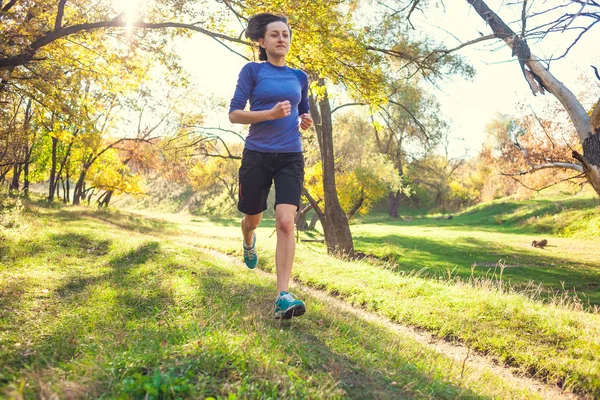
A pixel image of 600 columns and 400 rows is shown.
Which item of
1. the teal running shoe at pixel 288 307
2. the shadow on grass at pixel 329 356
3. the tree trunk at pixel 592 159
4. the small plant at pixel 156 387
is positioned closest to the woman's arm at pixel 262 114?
the teal running shoe at pixel 288 307

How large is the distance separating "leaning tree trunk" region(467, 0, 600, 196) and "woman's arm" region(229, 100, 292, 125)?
528 centimetres

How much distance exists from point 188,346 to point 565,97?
27.2 feet

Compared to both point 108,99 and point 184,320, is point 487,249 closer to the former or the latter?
point 184,320

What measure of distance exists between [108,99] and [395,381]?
25069 mm

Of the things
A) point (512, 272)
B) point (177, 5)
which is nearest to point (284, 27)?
point (177, 5)

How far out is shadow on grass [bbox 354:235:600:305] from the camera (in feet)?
37.7

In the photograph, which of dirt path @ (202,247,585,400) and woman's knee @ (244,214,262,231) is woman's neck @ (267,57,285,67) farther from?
dirt path @ (202,247,585,400)

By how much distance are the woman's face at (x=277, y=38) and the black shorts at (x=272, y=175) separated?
0.96 metres

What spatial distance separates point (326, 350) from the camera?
2.95 m

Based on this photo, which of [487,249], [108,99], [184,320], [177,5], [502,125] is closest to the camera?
[184,320]

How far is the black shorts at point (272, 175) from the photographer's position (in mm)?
3707

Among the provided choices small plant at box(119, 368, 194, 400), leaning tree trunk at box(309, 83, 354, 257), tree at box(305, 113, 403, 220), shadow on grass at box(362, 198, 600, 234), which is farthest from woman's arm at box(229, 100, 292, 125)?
shadow on grass at box(362, 198, 600, 234)

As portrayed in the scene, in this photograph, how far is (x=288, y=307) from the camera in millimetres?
3266

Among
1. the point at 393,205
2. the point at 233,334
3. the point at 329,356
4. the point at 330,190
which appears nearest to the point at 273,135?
the point at 233,334
